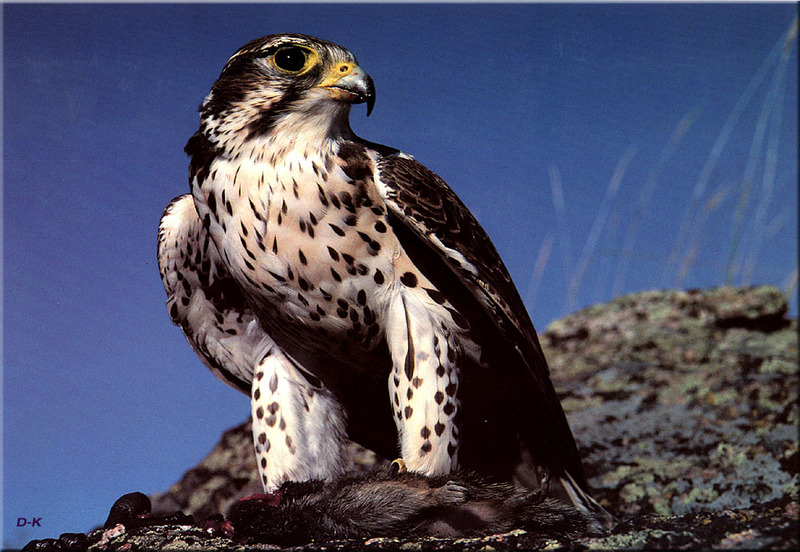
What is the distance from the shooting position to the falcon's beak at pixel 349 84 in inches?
98.4

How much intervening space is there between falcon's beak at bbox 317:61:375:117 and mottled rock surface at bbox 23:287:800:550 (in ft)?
4.86

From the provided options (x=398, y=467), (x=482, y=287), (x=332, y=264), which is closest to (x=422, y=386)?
(x=398, y=467)

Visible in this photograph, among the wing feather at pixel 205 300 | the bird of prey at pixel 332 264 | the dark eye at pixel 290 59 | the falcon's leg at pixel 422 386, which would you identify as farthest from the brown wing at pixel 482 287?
the wing feather at pixel 205 300

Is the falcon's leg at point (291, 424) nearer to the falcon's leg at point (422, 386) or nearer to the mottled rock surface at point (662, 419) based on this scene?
the falcon's leg at point (422, 386)

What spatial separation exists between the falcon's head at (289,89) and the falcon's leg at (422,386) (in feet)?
2.37

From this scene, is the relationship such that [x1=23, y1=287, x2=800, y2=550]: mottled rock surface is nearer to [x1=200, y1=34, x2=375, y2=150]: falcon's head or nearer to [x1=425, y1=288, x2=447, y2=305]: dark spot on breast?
[x1=425, y1=288, x2=447, y2=305]: dark spot on breast

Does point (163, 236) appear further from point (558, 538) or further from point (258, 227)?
point (558, 538)

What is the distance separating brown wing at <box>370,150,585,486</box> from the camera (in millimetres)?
2521

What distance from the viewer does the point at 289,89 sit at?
2.55m

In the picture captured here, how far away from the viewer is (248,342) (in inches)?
119

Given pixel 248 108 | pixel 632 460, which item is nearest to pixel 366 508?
pixel 248 108

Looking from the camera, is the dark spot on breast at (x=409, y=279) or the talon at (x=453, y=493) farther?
the dark spot on breast at (x=409, y=279)

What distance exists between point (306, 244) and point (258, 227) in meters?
0.18

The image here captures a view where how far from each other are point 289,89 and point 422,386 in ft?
3.82
